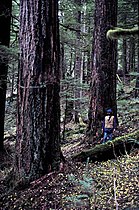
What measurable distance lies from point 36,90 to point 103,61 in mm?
3769

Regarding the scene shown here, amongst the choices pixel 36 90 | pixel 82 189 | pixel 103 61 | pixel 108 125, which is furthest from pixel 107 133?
pixel 82 189

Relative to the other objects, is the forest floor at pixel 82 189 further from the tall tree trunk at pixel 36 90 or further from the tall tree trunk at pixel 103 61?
the tall tree trunk at pixel 103 61

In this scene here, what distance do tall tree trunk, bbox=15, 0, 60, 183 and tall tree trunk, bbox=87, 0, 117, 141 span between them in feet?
10.9

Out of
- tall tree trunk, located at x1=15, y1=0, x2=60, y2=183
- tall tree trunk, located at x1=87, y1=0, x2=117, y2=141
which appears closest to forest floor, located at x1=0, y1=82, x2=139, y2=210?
tall tree trunk, located at x1=15, y1=0, x2=60, y2=183

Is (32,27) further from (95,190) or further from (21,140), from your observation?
(95,190)

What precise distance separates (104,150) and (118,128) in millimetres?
3383

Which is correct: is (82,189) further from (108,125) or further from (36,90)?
(108,125)

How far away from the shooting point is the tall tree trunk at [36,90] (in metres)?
4.99

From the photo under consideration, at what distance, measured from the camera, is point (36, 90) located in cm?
500

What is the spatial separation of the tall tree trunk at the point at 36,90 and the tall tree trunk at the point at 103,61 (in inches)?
130

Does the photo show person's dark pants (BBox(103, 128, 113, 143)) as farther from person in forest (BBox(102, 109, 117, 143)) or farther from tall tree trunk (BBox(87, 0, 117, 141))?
tall tree trunk (BBox(87, 0, 117, 141))

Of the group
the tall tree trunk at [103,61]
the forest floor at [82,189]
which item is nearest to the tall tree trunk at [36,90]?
the forest floor at [82,189]

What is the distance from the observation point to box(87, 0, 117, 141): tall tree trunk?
8102mm

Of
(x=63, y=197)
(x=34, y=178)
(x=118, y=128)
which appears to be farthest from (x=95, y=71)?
(x=63, y=197)
